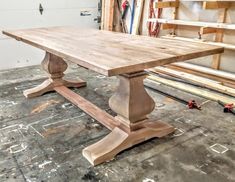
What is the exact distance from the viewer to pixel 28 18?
150 inches

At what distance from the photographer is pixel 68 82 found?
2926mm

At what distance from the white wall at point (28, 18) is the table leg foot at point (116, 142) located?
8.56 ft

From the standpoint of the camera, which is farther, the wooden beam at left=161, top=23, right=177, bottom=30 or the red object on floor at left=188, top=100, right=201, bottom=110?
the wooden beam at left=161, top=23, right=177, bottom=30

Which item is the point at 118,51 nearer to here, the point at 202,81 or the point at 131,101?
the point at 131,101

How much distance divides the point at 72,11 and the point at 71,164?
3.06 m

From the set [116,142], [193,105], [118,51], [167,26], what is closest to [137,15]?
[167,26]

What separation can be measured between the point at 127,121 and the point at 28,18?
2.75m

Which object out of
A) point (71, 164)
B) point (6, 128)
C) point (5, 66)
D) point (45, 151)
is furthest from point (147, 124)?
point (5, 66)

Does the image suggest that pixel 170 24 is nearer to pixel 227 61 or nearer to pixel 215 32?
pixel 215 32

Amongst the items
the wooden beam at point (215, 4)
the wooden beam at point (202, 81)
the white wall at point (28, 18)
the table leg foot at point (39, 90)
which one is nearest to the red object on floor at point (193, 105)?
the wooden beam at point (202, 81)

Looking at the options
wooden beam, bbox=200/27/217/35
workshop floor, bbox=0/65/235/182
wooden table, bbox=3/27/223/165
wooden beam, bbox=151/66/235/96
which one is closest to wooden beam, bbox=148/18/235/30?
wooden beam, bbox=200/27/217/35

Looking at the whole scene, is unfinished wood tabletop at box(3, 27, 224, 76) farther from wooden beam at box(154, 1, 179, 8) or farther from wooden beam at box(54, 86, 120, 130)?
wooden beam at box(154, 1, 179, 8)

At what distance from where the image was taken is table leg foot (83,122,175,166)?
1.66m

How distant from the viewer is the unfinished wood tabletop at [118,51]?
4.39 ft
